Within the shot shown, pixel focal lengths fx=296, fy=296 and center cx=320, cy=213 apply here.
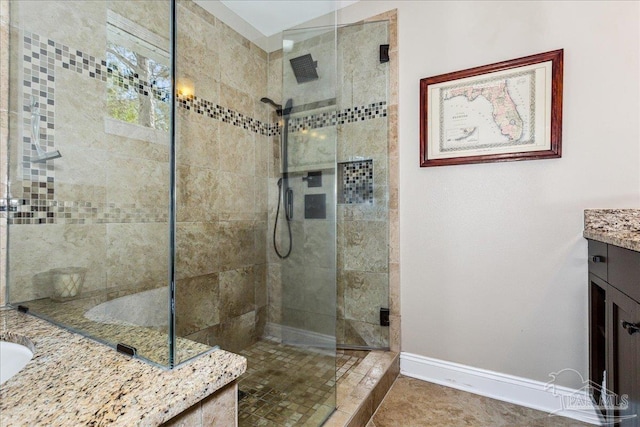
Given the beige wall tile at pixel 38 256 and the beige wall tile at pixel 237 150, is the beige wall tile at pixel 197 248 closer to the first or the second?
the beige wall tile at pixel 237 150

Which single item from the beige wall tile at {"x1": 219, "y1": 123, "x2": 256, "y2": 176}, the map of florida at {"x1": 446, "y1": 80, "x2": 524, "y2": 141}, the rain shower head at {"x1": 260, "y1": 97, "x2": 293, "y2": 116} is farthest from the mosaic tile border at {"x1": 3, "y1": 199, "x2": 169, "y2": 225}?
the map of florida at {"x1": 446, "y1": 80, "x2": 524, "y2": 141}

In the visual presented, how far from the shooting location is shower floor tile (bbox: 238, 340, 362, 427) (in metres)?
1.37

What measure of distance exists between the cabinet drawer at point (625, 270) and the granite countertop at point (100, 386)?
1.27m

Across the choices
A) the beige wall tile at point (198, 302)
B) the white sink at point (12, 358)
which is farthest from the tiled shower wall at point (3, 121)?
the beige wall tile at point (198, 302)

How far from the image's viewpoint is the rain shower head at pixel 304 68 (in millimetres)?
1999

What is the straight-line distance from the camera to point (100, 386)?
603 millimetres

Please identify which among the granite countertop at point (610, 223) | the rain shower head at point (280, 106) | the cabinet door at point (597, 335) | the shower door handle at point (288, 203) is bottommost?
the cabinet door at point (597, 335)

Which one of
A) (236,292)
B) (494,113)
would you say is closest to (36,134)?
(236,292)

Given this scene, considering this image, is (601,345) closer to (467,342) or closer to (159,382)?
(467,342)

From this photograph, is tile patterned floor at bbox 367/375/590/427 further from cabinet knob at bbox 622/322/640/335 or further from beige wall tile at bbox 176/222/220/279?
beige wall tile at bbox 176/222/220/279

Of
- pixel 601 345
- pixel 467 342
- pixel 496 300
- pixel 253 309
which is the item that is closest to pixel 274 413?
pixel 253 309

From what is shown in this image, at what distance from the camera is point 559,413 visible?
5.06 ft

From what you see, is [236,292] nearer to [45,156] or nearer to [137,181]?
[137,181]

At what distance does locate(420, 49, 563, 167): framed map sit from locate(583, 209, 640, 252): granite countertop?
0.36 meters
